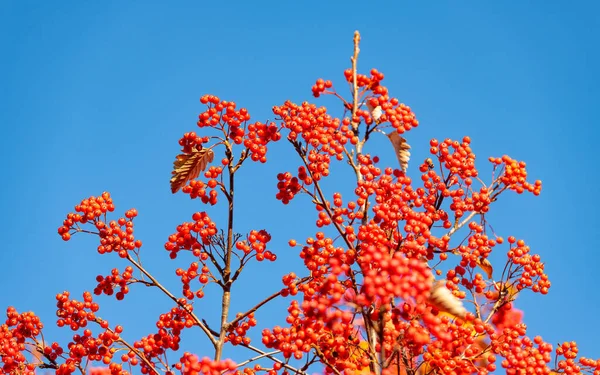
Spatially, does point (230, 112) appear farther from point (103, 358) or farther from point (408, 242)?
point (103, 358)

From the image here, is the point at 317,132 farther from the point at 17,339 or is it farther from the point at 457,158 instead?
the point at 17,339

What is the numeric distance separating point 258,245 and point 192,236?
2.49 ft

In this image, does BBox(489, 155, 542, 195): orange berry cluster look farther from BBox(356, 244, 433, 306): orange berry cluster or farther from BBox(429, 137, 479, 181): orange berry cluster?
BBox(356, 244, 433, 306): orange berry cluster

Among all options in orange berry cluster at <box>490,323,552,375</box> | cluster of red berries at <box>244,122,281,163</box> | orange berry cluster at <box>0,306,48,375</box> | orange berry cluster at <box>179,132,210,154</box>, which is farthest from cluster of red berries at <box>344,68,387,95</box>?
orange berry cluster at <box>0,306,48,375</box>

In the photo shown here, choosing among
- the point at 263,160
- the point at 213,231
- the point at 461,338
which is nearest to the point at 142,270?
the point at 213,231

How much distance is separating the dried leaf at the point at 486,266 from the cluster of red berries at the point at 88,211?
4.04 m

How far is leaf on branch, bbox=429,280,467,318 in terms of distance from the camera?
6.54 meters

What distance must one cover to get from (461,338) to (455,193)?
1516 millimetres

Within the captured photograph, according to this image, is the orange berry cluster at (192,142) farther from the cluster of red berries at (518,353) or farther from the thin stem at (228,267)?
the cluster of red berries at (518,353)

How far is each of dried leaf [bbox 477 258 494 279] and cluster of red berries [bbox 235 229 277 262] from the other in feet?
7.17

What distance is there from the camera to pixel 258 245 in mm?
7434

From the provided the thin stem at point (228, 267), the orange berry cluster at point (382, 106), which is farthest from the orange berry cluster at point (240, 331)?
the orange berry cluster at point (382, 106)

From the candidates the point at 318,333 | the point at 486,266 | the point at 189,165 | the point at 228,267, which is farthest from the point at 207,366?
the point at 486,266

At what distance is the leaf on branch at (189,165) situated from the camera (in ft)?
24.6
